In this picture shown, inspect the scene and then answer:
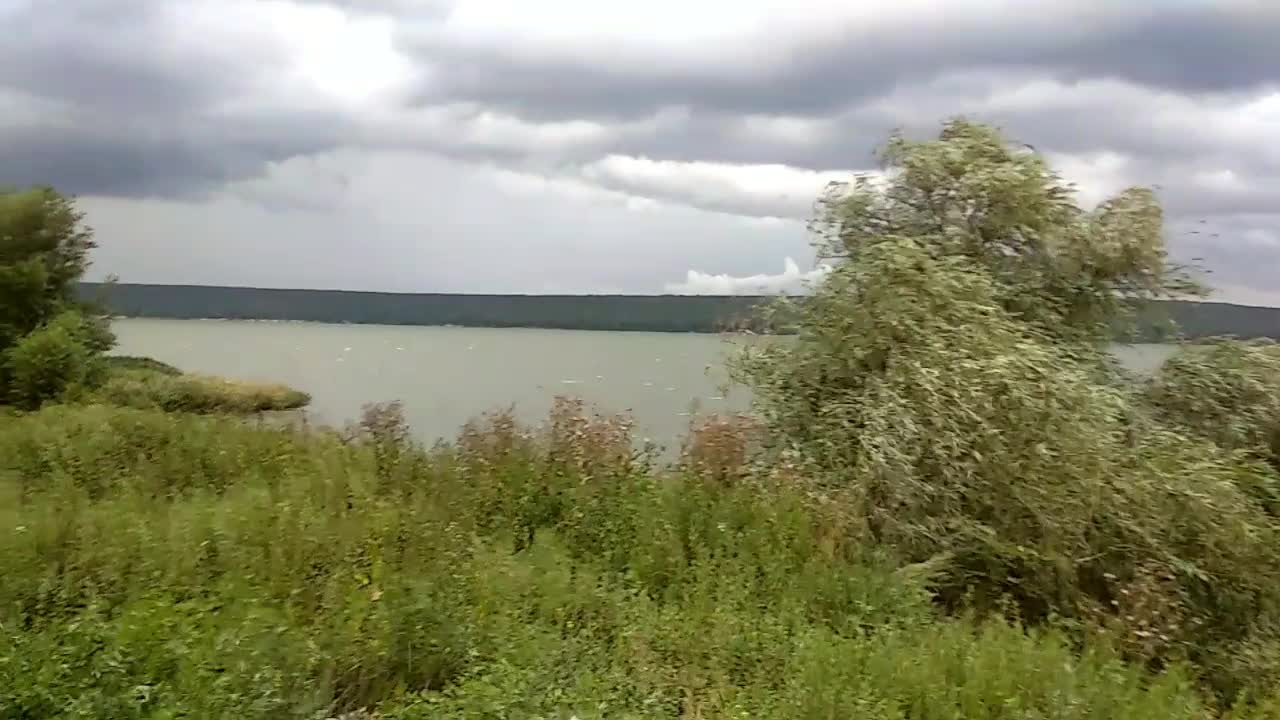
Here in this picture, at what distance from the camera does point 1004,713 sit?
561 cm

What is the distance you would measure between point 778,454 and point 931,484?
6.68 feet

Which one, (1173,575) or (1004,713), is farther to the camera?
(1173,575)

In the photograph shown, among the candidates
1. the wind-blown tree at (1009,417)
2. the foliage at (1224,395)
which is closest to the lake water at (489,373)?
the foliage at (1224,395)

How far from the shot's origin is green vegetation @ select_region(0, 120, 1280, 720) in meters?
5.48

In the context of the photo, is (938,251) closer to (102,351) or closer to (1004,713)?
(1004,713)

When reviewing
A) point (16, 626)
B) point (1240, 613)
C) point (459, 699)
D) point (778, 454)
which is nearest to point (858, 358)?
point (778, 454)

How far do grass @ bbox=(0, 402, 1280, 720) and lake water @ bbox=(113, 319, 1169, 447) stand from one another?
8.75 feet

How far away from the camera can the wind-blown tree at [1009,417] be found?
32.6 ft

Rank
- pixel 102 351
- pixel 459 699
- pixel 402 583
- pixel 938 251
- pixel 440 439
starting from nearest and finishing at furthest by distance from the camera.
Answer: pixel 459 699, pixel 402 583, pixel 440 439, pixel 938 251, pixel 102 351

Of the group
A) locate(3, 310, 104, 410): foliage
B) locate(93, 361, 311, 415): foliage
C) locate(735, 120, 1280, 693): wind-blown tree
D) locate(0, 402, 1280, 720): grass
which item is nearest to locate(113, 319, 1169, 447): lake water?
locate(93, 361, 311, 415): foliage

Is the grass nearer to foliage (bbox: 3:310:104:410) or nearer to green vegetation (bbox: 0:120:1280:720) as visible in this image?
green vegetation (bbox: 0:120:1280:720)

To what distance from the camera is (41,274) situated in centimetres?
2661

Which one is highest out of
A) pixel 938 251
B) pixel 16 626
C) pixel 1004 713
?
pixel 938 251

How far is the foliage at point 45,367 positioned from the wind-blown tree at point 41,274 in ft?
0.30
